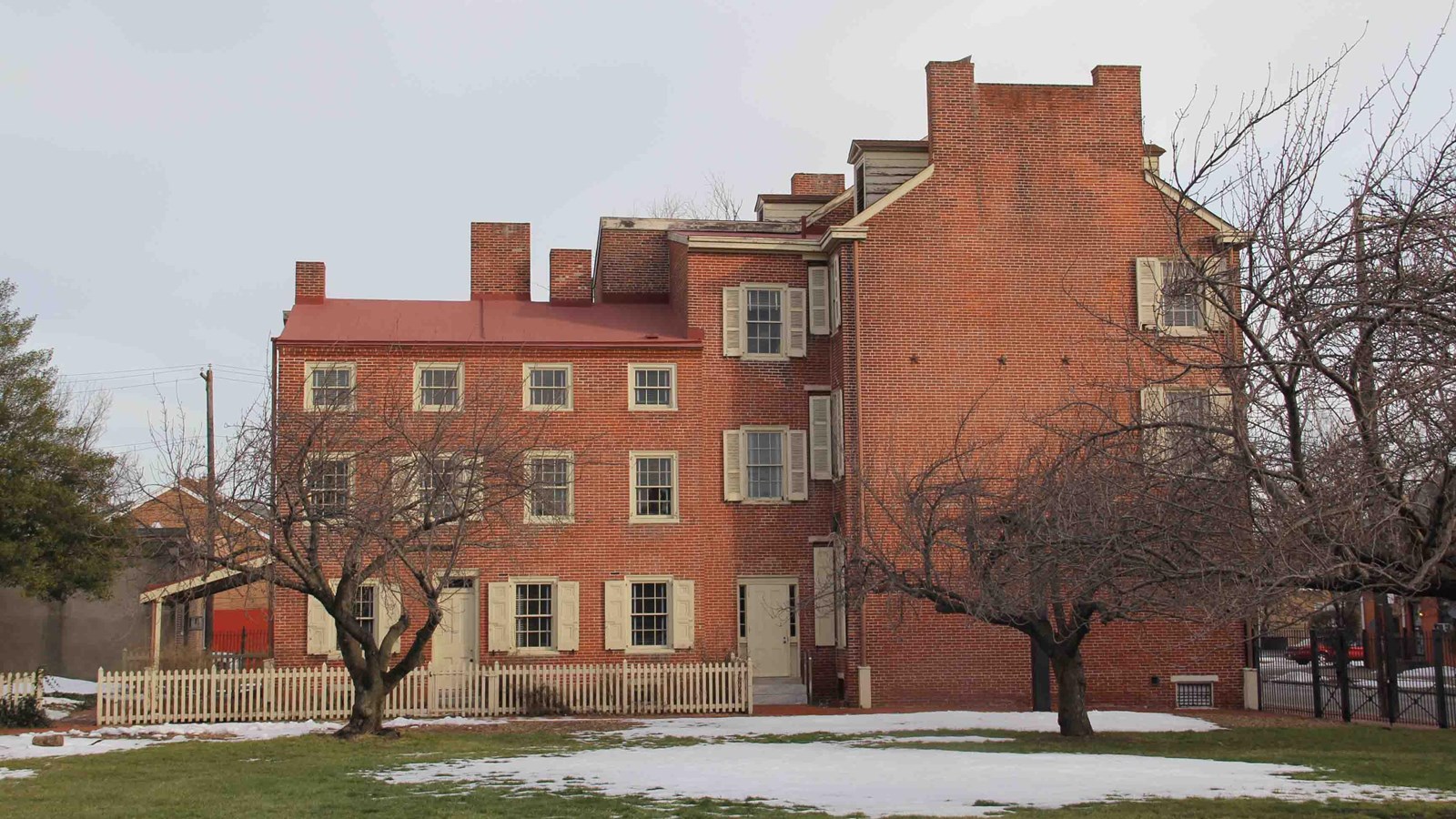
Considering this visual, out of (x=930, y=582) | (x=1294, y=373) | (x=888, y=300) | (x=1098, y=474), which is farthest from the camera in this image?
(x=888, y=300)

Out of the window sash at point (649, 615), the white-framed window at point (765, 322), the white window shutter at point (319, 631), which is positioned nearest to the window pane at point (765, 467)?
the white-framed window at point (765, 322)

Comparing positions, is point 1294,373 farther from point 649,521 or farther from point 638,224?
point 638,224

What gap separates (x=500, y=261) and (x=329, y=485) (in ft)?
39.6

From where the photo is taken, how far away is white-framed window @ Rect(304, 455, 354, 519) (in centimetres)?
2005

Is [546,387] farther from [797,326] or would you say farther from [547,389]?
[797,326]

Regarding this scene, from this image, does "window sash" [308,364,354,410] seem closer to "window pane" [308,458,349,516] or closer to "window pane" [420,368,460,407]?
"window pane" [420,368,460,407]

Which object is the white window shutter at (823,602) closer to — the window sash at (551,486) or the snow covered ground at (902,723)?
the snow covered ground at (902,723)

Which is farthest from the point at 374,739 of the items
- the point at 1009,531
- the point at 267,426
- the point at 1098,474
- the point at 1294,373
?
the point at 1294,373

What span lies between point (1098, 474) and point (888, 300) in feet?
53.5

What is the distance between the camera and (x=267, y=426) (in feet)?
69.2

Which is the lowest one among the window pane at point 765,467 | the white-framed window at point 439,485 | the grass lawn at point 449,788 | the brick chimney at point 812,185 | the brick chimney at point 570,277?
the grass lawn at point 449,788

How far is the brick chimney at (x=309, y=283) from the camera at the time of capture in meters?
31.5

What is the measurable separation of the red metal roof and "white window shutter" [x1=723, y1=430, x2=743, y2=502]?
214 cm

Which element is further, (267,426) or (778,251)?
(778,251)
